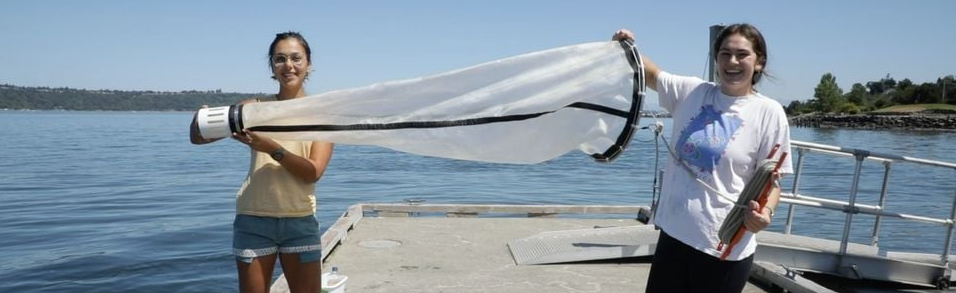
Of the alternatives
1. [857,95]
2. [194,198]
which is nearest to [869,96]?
[857,95]

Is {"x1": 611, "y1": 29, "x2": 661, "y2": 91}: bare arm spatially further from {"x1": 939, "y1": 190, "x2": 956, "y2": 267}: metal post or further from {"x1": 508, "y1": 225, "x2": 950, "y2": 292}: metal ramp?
{"x1": 939, "y1": 190, "x2": 956, "y2": 267}: metal post

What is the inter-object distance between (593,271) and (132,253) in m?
8.51

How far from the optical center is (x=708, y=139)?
2988 millimetres

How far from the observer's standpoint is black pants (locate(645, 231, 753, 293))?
306 cm

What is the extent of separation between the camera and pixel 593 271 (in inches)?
266

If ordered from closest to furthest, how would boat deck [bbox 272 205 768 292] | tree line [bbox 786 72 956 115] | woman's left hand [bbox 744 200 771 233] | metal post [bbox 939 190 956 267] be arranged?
woman's left hand [bbox 744 200 771 233], boat deck [bbox 272 205 768 292], metal post [bbox 939 190 956 267], tree line [bbox 786 72 956 115]

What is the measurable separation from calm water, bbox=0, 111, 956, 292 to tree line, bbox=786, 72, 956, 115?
98.3 meters

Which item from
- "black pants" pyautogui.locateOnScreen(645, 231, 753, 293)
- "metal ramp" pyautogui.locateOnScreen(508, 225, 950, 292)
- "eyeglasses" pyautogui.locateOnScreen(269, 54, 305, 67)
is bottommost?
"metal ramp" pyautogui.locateOnScreen(508, 225, 950, 292)

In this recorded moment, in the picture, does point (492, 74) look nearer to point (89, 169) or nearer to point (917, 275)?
point (917, 275)

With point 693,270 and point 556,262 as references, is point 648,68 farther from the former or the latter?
point 556,262

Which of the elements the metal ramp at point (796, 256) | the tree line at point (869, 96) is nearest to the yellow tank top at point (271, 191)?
the metal ramp at point (796, 256)

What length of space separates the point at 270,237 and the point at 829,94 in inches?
6109

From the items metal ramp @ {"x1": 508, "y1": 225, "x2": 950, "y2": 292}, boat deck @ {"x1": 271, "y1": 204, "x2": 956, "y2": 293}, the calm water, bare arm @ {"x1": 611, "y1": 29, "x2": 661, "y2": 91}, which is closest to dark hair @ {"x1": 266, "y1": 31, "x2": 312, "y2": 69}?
bare arm @ {"x1": 611, "y1": 29, "x2": 661, "y2": 91}

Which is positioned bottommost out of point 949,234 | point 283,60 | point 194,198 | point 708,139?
point 194,198
